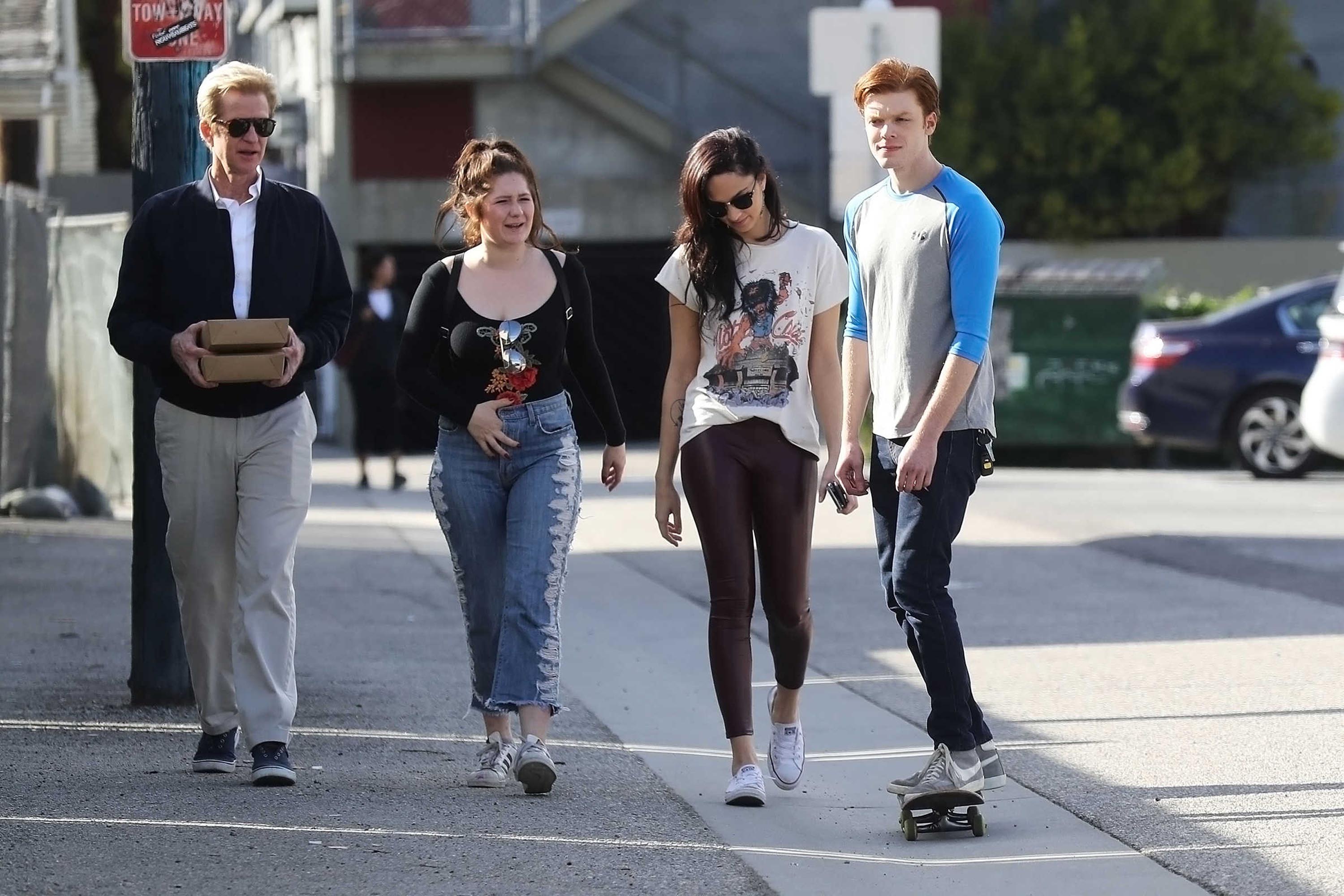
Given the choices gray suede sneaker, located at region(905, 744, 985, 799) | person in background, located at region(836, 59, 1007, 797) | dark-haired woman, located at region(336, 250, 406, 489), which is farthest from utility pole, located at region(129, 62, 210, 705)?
dark-haired woman, located at region(336, 250, 406, 489)

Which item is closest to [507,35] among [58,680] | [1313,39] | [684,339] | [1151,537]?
[1313,39]

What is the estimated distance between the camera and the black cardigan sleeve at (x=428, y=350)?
5914 millimetres

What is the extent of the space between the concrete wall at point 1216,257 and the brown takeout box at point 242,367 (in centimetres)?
2051

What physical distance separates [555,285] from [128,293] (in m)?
1.18

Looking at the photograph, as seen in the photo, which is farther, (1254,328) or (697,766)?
(1254,328)

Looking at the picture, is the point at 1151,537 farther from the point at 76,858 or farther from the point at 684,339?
the point at 76,858

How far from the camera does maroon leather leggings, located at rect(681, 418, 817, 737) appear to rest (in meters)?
5.74

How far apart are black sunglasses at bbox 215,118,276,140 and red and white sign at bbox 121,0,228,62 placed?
126 centimetres

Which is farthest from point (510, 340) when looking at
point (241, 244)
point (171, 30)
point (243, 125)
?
point (171, 30)

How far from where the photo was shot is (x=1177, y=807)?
18.6 feet

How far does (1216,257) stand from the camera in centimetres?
2591

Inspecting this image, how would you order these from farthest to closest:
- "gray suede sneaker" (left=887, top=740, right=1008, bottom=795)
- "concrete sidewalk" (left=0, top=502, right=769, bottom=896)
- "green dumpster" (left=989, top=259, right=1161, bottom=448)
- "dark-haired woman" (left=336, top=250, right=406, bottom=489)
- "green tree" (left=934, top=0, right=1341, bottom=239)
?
"green tree" (left=934, top=0, right=1341, bottom=239), "green dumpster" (left=989, top=259, right=1161, bottom=448), "dark-haired woman" (left=336, top=250, right=406, bottom=489), "gray suede sneaker" (left=887, top=740, right=1008, bottom=795), "concrete sidewalk" (left=0, top=502, right=769, bottom=896)

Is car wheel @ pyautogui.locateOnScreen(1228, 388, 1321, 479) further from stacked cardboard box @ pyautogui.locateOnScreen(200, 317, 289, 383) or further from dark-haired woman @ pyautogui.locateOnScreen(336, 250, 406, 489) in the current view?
stacked cardboard box @ pyautogui.locateOnScreen(200, 317, 289, 383)

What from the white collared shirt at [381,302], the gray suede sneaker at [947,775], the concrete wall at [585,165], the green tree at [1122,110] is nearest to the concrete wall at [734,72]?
the concrete wall at [585,165]
